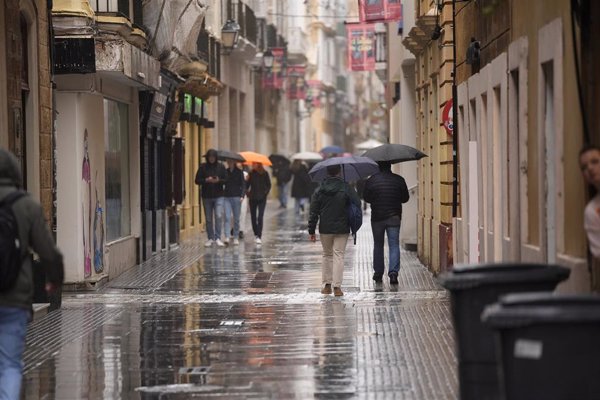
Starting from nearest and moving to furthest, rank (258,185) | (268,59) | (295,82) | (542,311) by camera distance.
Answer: (542,311) < (258,185) < (268,59) < (295,82)

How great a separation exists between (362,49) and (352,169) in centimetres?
3484

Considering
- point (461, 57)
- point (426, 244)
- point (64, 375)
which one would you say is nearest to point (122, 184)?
point (426, 244)

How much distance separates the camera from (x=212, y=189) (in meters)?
34.4

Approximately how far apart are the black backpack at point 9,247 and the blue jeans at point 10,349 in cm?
18

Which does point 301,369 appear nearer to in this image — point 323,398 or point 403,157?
point 323,398

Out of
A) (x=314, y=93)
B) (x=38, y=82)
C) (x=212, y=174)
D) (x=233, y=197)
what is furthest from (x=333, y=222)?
(x=314, y=93)

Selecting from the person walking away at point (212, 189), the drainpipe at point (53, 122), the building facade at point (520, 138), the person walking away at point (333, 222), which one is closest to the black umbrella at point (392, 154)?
the building facade at point (520, 138)

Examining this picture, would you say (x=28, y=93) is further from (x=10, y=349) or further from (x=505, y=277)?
(x=505, y=277)

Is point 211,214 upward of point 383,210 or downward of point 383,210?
downward

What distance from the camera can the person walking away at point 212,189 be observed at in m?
34.2

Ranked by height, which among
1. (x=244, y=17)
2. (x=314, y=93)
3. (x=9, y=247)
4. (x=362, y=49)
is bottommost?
(x=9, y=247)

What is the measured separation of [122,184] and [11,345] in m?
18.3

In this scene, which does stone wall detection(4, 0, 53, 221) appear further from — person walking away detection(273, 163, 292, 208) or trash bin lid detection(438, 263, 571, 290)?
person walking away detection(273, 163, 292, 208)

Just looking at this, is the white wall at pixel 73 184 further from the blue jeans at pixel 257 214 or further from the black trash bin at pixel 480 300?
the black trash bin at pixel 480 300
